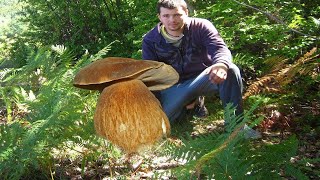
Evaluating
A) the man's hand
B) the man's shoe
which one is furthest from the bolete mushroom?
the man's shoe

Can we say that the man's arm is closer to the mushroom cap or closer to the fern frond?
the fern frond

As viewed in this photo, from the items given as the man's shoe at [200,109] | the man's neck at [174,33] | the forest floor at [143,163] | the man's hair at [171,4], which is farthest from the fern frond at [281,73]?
the man's hair at [171,4]

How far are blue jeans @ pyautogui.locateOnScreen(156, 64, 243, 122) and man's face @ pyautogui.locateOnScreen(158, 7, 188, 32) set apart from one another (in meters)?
0.50

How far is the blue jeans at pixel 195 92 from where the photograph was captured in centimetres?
281

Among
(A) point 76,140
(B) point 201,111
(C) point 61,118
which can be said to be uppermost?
(C) point 61,118

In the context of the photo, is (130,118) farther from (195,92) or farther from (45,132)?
(195,92)

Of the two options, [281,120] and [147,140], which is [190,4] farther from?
[147,140]

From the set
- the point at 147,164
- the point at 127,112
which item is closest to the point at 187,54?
the point at 147,164

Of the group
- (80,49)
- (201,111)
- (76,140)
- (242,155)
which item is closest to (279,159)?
(242,155)

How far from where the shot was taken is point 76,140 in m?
2.16

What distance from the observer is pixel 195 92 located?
118 inches

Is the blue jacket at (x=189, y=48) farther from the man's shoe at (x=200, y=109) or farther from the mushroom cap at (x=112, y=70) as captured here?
the mushroom cap at (x=112, y=70)

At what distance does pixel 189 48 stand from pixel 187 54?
0.06 metres

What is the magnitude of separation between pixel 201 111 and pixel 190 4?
6.74ft
